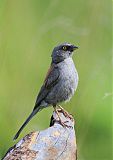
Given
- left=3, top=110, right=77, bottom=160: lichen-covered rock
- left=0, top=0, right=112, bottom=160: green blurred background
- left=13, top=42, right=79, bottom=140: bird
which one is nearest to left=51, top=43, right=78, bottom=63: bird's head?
left=13, top=42, right=79, bottom=140: bird

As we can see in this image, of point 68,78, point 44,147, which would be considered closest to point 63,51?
point 68,78

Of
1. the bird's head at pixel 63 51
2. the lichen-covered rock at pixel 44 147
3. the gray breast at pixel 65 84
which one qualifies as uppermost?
the bird's head at pixel 63 51

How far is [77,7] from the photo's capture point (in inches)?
266

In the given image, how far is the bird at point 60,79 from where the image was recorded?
15.4 ft

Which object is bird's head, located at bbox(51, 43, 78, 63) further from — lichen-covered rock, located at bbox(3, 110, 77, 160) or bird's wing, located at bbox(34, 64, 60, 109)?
lichen-covered rock, located at bbox(3, 110, 77, 160)

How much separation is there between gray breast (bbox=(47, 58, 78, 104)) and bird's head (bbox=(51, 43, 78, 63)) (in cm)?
4

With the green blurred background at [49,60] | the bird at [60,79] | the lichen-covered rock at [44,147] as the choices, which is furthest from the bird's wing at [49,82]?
the lichen-covered rock at [44,147]

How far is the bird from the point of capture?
15.4 ft

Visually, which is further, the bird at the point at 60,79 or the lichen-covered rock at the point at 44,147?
the bird at the point at 60,79

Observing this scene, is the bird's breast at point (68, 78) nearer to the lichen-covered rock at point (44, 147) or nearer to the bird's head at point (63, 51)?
the bird's head at point (63, 51)

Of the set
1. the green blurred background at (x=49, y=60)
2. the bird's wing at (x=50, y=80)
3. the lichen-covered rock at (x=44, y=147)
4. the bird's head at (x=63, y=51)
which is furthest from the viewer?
the green blurred background at (x=49, y=60)

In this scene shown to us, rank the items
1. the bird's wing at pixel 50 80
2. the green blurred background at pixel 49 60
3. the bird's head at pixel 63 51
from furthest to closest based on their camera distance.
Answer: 1. the green blurred background at pixel 49 60
2. the bird's wing at pixel 50 80
3. the bird's head at pixel 63 51

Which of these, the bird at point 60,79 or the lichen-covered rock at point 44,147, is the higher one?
the bird at point 60,79

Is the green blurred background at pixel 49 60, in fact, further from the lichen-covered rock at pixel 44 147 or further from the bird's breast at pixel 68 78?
the lichen-covered rock at pixel 44 147
